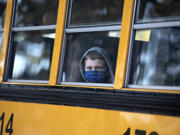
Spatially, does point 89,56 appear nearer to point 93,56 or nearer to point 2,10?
point 93,56

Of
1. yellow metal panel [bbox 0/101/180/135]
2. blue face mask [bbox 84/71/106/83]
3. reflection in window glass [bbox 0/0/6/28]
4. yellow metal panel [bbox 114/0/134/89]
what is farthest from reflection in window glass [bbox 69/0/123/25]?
reflection in window glass [bbox 0/0/6/28]

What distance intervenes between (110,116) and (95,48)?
24.8 inches

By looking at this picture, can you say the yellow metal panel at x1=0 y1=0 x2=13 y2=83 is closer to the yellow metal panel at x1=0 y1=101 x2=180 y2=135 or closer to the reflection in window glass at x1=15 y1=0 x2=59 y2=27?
the reflection in window glass at x1=15 y1=0 x2=59 y2=27

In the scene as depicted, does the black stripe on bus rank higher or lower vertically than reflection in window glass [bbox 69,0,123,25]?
lower

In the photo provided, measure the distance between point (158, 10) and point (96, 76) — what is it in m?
0.74

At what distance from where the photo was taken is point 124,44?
240 centimetres

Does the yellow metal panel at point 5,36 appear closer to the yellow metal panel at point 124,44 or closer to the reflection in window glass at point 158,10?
the yellow metal panel at point 124,44

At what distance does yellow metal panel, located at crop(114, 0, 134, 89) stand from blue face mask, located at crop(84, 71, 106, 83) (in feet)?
0.71

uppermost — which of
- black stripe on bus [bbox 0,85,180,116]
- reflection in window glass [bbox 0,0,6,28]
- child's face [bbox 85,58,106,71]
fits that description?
reflection in window glass [bbox 0,0,6,28]

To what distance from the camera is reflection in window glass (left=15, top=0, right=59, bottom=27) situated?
120 inches

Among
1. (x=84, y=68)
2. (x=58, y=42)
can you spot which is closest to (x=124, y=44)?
(x=84, y=68)

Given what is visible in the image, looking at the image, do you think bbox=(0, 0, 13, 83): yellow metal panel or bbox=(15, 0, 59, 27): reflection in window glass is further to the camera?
bbox=(0, 0, 13, 83): yellow metal panel

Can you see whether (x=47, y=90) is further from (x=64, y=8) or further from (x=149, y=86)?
(x=149, y=86)

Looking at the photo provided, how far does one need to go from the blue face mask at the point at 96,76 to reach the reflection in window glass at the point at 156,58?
1.02ft
